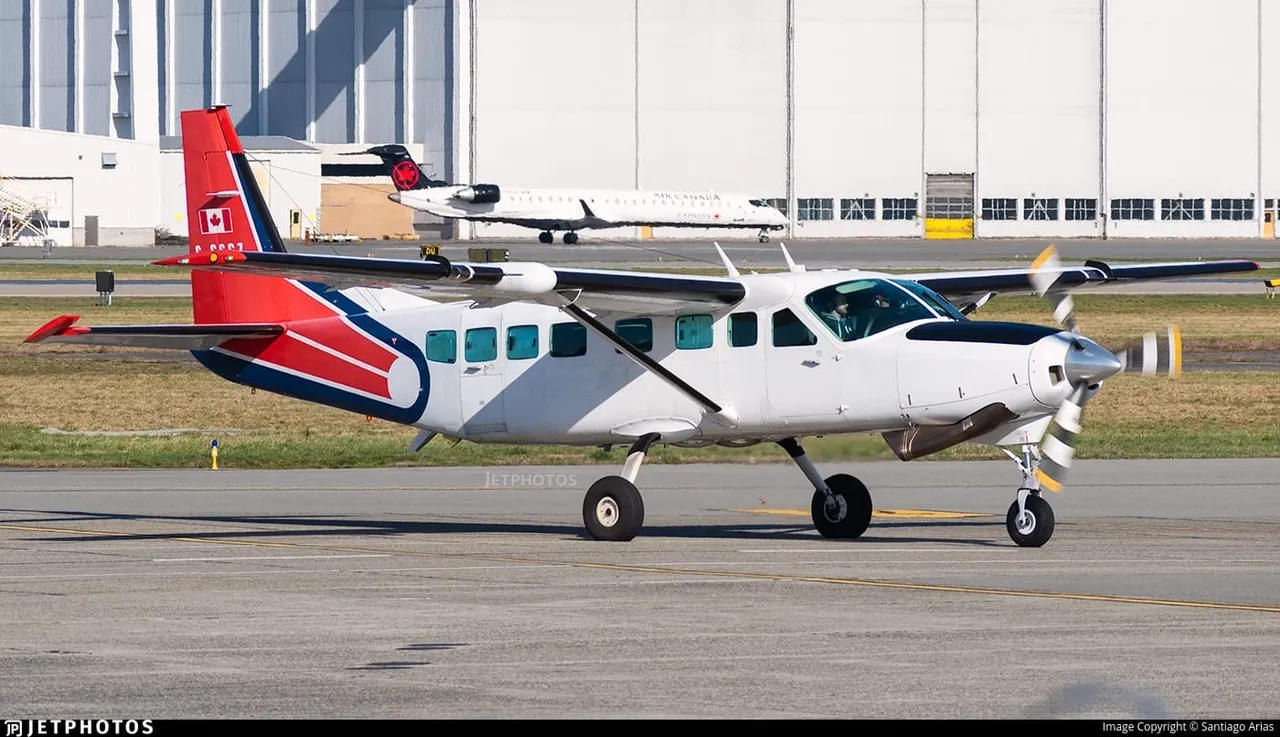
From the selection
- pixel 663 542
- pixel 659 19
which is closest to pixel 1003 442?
pixel 663 542

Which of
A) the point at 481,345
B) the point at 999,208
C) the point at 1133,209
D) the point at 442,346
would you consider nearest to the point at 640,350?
the point at 481,345

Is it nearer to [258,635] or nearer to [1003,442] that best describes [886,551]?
[1003,442]

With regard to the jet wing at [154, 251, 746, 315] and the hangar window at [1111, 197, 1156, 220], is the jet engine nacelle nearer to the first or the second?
the hangar window at [1111, 197, 1156, 220]

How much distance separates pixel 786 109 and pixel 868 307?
79.0 m

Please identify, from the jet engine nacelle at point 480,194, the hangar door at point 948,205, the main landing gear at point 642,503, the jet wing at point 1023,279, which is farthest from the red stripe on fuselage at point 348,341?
the hangar door at point 948,205

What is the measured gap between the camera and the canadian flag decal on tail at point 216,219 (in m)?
19.8

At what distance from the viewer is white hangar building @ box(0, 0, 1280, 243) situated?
93750 mm

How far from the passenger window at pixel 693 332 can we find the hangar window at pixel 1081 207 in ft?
Answer: 272

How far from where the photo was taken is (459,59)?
93.5 meters

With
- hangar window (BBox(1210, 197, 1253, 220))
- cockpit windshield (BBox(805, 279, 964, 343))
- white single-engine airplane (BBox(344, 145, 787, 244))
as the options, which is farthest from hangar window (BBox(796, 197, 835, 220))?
cockpit windshield (BBox(805, 279, 964, 343))

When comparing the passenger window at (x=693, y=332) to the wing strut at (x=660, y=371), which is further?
the passenger window at (x=693, y=332)

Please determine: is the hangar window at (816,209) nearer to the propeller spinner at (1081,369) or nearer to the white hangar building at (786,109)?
the white hangar building at (786,109)

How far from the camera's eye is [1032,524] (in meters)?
15.7

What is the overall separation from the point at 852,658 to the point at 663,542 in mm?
6676
